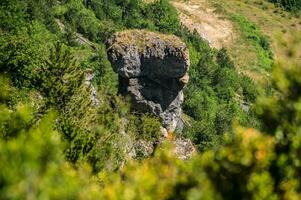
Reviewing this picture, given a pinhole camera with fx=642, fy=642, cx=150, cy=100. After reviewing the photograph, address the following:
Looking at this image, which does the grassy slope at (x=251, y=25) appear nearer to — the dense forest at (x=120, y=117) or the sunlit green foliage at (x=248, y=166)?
the dense forest at (x=120, y=117)

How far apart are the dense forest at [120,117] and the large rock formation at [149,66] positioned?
2057 mm

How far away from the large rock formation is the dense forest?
6.75 ft

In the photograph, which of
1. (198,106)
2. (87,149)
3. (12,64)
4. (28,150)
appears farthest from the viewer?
(198,106)

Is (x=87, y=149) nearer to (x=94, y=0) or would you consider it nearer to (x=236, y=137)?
(x=236, y=137)

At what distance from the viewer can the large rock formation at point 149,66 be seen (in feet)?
275

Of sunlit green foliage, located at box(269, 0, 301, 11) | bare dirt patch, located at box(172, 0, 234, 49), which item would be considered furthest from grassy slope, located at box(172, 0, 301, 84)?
sunlit green foliage, located at box(269, 0, 301, 11)

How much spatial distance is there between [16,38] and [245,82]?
271 ft

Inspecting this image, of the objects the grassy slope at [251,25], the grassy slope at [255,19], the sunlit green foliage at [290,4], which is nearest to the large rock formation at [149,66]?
the grassy slope at [251,25]

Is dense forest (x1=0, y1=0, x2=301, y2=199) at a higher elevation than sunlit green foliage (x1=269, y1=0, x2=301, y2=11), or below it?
higher

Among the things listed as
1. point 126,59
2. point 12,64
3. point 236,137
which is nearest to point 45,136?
→ point 236,137

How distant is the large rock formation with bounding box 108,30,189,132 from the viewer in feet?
275

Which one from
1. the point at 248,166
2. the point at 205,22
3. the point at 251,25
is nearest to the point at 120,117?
the point at 248,166

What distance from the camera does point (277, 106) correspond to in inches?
888

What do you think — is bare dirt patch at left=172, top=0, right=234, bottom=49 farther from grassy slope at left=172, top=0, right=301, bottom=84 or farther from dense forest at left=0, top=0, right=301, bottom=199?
dense forest at left=0, top=0, right=301, bottom=199
